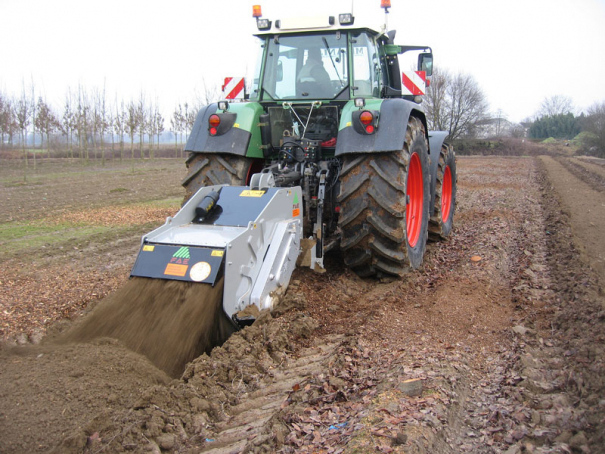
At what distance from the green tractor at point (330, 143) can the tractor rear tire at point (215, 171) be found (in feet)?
0.03

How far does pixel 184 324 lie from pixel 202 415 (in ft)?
2.36

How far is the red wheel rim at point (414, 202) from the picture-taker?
5.47 m

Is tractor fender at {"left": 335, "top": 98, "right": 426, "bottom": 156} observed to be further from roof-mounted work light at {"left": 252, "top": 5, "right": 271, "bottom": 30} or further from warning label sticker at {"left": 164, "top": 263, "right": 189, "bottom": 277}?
warning label sticker at {"left": 164, "top": 263, "right": 189, "bottom": 277}

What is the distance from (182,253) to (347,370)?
53.6 inches

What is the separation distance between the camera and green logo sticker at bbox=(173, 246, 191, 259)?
137 inches

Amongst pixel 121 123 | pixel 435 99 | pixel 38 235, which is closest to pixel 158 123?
pixel 121 123

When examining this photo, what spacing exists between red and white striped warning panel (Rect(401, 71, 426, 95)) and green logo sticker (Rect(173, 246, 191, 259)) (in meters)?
3.58

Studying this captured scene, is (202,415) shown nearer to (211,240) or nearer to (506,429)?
(211,240)

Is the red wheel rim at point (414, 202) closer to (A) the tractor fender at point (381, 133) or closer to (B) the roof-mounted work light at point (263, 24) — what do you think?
(A) the tractor fender at point (381, 133)

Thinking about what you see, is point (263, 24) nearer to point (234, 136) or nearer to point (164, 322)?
point (234, 136)

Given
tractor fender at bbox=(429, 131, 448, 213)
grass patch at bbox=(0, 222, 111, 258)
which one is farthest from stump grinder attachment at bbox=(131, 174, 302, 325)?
grass patch at bbox=(0, 222, 111, 258)

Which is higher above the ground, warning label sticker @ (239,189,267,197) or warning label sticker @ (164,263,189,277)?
warning label sticker @ (239,189,267,197)

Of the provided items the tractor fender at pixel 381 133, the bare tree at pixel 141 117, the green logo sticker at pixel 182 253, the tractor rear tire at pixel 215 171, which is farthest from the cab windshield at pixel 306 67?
the bare tree at pixel 141 117

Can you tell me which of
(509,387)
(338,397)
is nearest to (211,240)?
(338,397)
